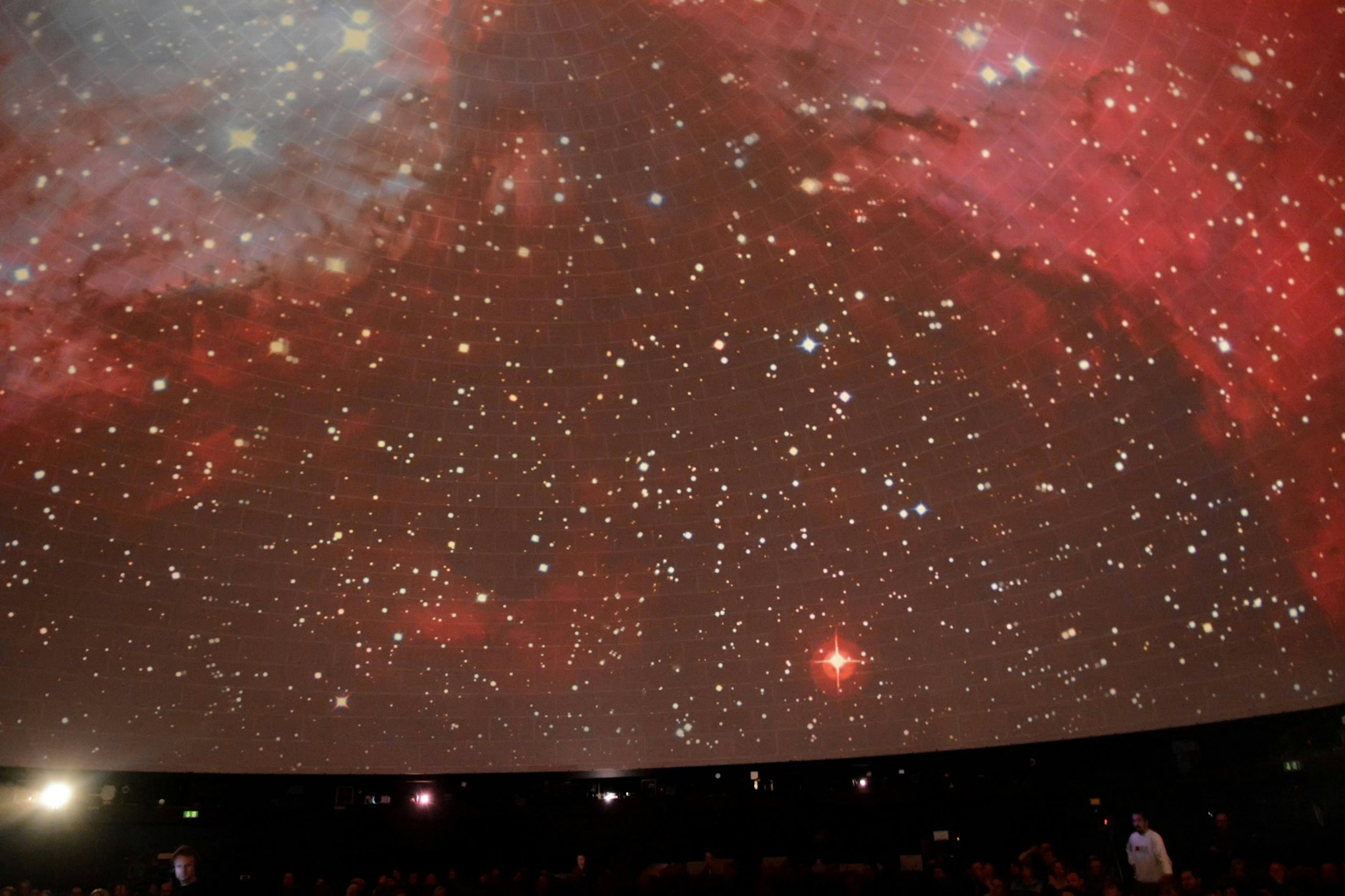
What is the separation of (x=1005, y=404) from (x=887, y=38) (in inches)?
187

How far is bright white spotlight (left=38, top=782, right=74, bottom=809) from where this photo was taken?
511 inches

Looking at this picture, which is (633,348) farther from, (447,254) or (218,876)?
(218,876)

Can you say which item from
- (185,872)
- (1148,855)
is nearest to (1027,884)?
(1148,855)

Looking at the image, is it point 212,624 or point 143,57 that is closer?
point 143,57

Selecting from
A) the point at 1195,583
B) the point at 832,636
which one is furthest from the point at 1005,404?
the point at 832,636

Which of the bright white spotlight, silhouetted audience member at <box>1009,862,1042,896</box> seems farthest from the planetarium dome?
silhouetted audience member at <box>1009,862,1042,896</box>

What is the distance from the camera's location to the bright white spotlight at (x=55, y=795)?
13.0 metres

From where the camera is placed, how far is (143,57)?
11.3 meters

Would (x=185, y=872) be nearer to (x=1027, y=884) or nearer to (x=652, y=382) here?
(x=652, y=382)

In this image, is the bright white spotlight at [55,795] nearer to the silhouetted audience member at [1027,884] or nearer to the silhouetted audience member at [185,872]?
Answer: the silhouetted audience member at [185,872]

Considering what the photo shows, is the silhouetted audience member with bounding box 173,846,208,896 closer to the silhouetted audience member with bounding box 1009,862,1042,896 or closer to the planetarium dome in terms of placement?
the planetarium dome

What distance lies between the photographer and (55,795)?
13.4 m

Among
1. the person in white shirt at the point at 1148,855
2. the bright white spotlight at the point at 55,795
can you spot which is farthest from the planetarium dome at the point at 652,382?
the person in white shirt at the point at 1148,855

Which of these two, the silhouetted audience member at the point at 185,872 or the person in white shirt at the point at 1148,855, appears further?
the person in white shirt at the point at 1148,855
